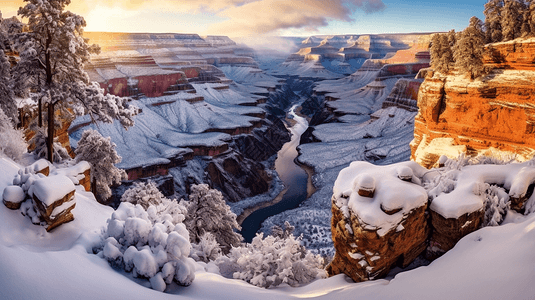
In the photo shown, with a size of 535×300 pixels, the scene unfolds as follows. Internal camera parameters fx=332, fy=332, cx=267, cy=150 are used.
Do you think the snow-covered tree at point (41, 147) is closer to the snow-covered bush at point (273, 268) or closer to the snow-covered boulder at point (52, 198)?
the snow-covered boulder at point (52, 198)

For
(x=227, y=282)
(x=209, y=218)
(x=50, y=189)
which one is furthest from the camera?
(x=209, y=218)

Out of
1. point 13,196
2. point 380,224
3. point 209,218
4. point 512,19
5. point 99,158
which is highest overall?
point 512,19

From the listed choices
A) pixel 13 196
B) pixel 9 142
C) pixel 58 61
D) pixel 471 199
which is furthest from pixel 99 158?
pixel 471 199

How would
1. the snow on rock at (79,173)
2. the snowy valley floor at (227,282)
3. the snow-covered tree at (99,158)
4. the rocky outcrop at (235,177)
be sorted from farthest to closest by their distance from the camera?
the rocky outcrop at (235,177) → the snow-covered tree at (99,158) → the snow on rock at (79,173) → the snowy valley floor at (227,282)

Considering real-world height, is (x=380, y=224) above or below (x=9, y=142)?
below

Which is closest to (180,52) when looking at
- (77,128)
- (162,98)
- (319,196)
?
(162,98)

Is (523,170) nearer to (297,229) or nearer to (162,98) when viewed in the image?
(297,229)

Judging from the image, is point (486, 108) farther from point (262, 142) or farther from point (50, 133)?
point (262, 142)

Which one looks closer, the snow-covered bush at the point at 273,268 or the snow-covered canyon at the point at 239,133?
the snow-covered bush at the point at 273,268

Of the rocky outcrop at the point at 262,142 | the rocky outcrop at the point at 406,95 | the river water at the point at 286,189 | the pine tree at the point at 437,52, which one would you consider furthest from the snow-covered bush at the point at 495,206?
the rocky outcrop at the point at 406,95
